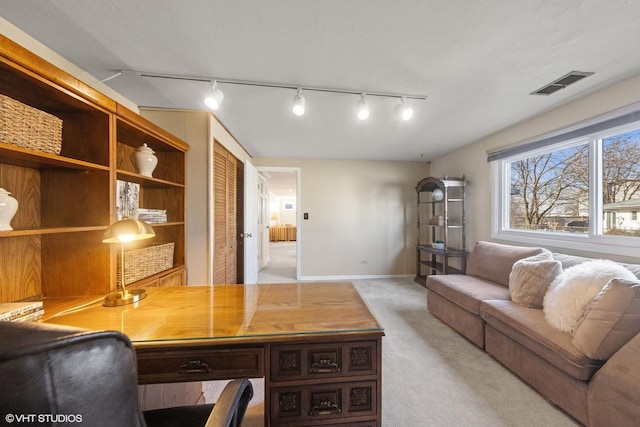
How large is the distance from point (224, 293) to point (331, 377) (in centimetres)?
77

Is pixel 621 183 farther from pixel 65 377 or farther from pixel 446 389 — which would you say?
pixel 65 377

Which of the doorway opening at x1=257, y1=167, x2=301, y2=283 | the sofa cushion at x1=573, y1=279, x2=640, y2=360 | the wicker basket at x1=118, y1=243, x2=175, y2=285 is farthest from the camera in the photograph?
the doorway opening at x1=257, y1=167, x2=301, y2=283

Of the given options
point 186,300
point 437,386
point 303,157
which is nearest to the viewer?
point 186,300

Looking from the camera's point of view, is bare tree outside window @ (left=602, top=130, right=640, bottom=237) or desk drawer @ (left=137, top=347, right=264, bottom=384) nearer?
desk drawer @ (left=137, top=347, right=264, bottom=384)

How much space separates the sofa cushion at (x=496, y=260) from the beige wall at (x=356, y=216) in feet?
5.34

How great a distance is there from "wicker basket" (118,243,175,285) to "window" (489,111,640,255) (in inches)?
144

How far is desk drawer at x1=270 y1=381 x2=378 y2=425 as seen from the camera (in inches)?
36.4

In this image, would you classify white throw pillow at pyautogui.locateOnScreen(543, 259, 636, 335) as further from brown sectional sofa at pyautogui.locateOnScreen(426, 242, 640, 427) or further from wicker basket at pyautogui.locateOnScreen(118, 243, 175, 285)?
wicker basket at pyautogui.locateOnScreen(118, 243, 175, 285)

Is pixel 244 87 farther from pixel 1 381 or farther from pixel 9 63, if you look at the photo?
pixel 1 381

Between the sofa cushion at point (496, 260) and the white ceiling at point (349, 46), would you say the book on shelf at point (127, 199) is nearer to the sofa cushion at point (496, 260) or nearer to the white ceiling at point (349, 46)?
the white ceiling at point (349, 46)

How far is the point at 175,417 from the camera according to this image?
91 centimetres

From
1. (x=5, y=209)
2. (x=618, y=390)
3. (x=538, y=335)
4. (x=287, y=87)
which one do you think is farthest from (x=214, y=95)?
(x=618, y=390)

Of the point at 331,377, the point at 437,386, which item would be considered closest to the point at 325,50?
the point at 331,377

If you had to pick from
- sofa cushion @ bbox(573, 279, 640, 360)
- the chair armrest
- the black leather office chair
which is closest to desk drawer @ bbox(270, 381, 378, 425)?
the chair armrest
